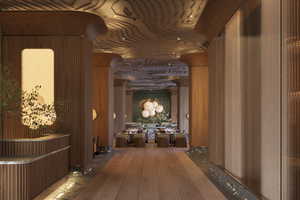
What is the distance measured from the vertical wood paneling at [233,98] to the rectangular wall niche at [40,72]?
3.84 meters

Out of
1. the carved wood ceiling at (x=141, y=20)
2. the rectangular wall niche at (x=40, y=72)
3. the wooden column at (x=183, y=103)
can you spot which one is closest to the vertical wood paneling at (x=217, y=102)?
the carved wood ceiling at (x=141, y=20)

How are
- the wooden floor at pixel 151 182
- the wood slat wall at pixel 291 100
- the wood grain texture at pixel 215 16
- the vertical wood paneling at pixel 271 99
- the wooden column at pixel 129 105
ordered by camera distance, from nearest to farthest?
the wood slat wall at pixel 291 100 → the vertical wood paneling at pixel 271 99 → the wooden floor at pixel 151 182 → the wood grain texture at pixel 215 16 → the wooden column at pixel 129 105

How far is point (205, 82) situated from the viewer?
40.2 feet

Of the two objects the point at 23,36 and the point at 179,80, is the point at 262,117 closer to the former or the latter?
the point at 23,36

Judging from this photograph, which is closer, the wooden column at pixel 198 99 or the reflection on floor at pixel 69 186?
the reflection on floor at pixel 69 186

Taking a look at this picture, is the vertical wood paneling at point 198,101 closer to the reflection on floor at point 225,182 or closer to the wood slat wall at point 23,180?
the reflection on floor at point 225,182

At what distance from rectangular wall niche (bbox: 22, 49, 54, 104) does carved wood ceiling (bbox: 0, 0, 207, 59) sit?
3.45 feet

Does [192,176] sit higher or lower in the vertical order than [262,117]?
lower

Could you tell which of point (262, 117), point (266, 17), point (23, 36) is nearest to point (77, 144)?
point (23, 36)

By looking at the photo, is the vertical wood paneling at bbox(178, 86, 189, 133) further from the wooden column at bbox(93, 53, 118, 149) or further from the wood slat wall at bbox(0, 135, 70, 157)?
the wood slat wall at bbox(0, 135, 70, 157)

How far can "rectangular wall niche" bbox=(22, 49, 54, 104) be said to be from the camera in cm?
773

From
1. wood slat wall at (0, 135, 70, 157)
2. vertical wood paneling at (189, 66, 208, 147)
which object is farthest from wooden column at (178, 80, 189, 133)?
wood slat wall at (0, 135, 70, 157)

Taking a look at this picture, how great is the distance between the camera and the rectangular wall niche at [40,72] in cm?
773

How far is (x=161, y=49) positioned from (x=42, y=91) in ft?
15.9
